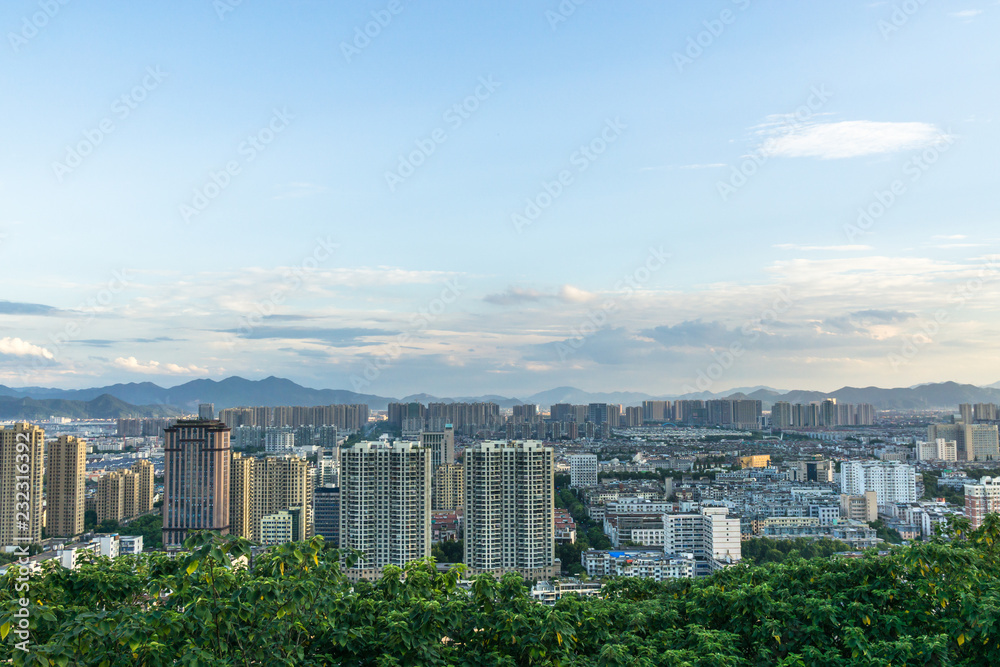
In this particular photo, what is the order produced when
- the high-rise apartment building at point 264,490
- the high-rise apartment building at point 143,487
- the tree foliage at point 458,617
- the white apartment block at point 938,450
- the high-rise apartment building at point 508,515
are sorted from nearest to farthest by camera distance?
the tree foliage at point 458,617 < the high-rise apartment building at point 508,515 < the high-rise apartment building at point 264,490 < the high-rise apartment building at point 143,487 < the white apartment block at point 938,450

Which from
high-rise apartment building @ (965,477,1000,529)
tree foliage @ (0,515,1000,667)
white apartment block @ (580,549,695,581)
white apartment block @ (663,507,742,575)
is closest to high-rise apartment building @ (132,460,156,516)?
white apartment block @ (580,549,695,581)

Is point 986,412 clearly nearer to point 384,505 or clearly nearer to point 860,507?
point 860,507

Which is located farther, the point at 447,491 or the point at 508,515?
the point at 447,491

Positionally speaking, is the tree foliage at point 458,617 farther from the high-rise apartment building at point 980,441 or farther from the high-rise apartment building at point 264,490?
the high-rise apartment building at point 980,441

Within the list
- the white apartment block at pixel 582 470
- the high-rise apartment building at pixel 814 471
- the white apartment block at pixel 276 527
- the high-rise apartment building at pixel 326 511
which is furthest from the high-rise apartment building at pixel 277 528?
the high-rise apartment building at pixel 814 471

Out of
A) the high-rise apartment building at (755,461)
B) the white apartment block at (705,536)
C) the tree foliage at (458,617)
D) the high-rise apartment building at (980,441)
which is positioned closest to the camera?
the tree foliage at (458,617)

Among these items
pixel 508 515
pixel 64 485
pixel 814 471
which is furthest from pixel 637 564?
pixel 814 471
